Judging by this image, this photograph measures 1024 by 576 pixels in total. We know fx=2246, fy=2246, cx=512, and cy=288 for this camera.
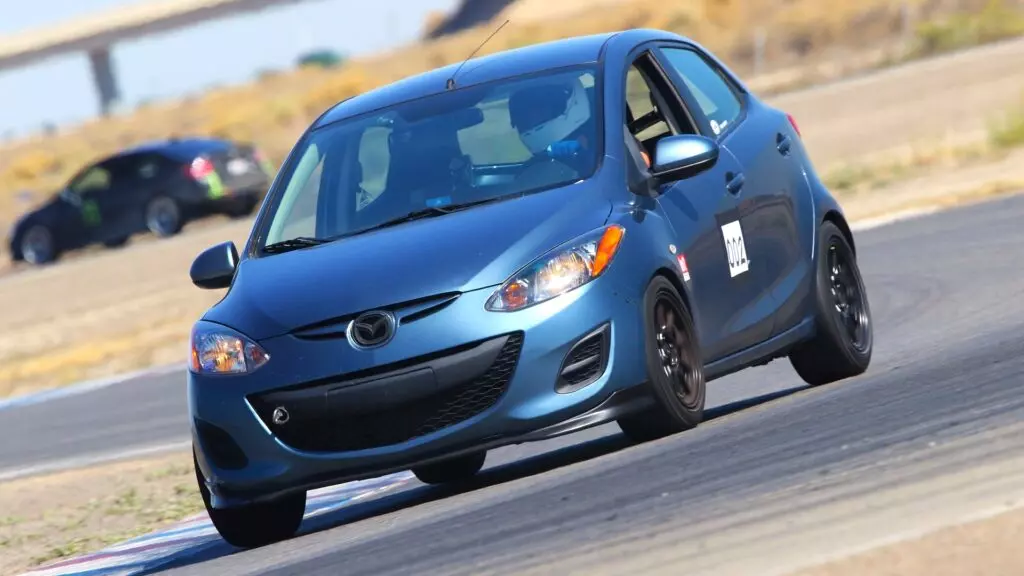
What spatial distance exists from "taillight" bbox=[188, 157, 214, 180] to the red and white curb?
912 inches

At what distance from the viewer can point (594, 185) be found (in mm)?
8062

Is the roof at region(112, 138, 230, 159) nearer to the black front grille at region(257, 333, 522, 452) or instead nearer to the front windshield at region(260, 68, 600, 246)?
the front windshield at region(260, 68, 600, 246)

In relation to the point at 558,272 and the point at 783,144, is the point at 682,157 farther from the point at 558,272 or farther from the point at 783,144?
the point at 783,144

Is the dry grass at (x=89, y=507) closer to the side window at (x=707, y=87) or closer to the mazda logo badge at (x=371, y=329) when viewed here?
the mazda logo badge at (x=371, y=329)

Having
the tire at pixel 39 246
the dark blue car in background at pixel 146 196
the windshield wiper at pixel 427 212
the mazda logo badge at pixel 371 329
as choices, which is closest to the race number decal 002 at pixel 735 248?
the windshield wiper at pixel 427 212

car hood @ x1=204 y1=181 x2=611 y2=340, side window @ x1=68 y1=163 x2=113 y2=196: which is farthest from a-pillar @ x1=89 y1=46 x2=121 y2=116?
car hood @ x1=204 y1=181 x2=611 y2=340

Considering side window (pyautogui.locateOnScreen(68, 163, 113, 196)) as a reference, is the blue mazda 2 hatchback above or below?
above

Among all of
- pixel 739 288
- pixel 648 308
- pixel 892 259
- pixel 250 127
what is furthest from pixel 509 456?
pixel 250 127

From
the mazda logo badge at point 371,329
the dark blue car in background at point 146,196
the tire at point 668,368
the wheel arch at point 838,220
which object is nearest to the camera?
the mazda logo badge at point 371,329

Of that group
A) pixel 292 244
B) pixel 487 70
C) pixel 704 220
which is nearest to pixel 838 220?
pixel 704 220

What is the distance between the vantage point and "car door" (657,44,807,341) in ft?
29.3

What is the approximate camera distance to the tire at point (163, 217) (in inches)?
1326

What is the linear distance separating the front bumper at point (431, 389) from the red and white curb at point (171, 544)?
3.00 ft

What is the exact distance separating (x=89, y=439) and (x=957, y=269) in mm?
5861
